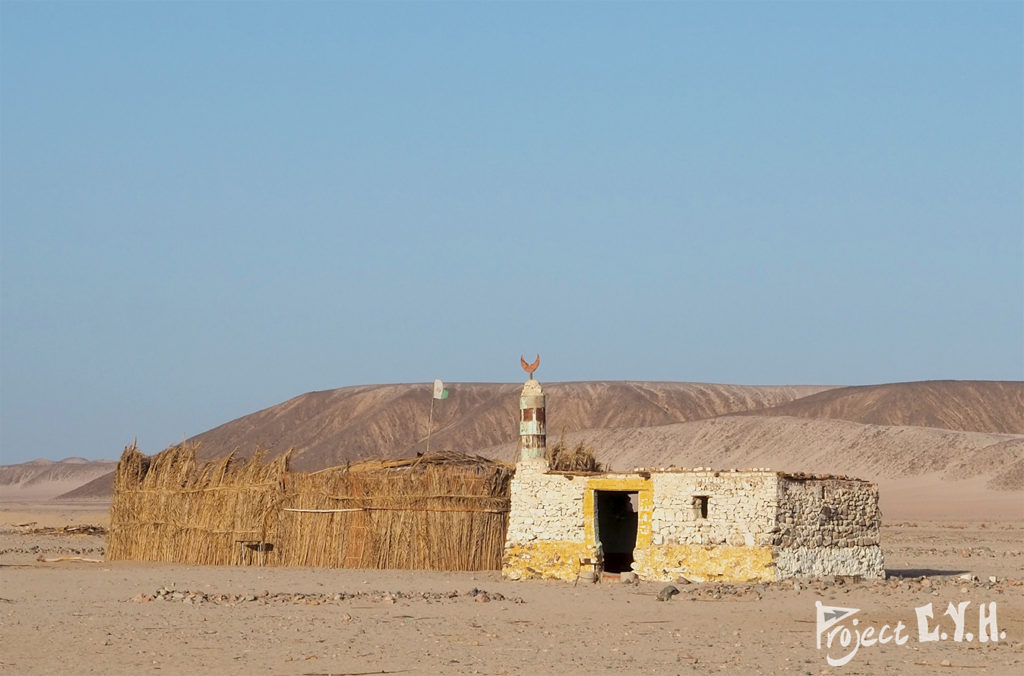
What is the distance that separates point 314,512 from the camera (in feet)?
79.2

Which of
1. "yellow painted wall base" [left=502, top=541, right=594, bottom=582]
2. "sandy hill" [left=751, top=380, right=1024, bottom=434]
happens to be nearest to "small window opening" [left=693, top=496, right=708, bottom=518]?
"yellow painted wall base" [left=502, top=541, right=594, bottom=582]

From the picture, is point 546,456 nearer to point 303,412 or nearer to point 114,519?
point 114,519

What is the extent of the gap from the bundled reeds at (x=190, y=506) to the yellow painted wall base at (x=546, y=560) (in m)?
4.92

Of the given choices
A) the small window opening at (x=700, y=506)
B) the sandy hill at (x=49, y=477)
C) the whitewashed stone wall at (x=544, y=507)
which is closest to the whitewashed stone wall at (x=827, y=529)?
the small window opening at (x=700, y=506)

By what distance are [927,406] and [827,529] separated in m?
81.8

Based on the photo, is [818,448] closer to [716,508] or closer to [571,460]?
[571,460]

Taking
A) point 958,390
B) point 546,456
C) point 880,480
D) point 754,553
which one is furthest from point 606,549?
point 958,390

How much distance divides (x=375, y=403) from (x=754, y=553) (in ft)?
330

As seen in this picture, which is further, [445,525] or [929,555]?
[929,555]

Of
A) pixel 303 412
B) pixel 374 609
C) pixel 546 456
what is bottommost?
pixel 374 609

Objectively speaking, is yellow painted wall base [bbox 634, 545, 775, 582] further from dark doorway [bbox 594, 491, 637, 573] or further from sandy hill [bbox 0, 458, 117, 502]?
sandy hill [bbox 0, 458, 117, 502]

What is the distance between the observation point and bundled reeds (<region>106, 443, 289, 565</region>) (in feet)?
81.1

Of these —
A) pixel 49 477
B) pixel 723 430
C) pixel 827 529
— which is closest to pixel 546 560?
pixel 827 529

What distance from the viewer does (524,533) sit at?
70.8 feet
